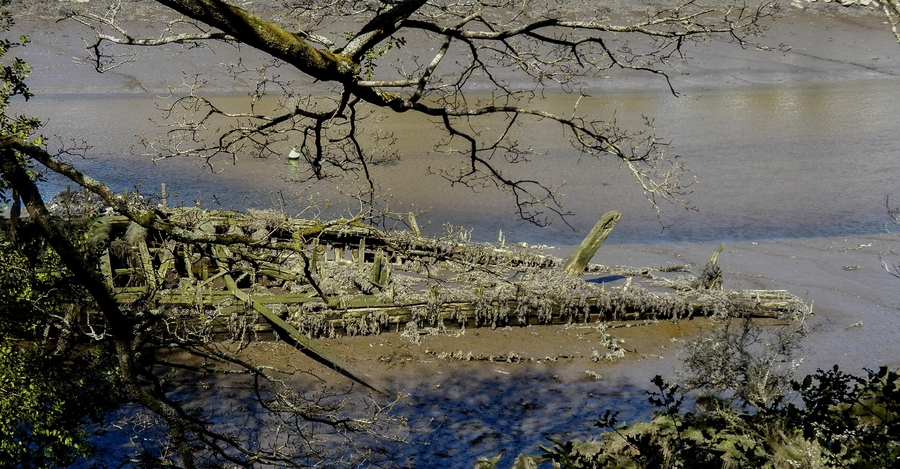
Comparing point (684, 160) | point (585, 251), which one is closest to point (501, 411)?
point (585, 251)

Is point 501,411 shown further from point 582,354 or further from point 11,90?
point 11,90

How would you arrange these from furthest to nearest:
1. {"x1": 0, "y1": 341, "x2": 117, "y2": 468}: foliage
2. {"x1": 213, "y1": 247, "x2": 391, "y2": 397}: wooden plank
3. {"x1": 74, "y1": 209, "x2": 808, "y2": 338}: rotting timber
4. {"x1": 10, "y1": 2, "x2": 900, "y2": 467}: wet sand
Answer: {"x1": 74, "y1": 209, "x2": 808, "y2": 338}: rotting timber
{"x1": 213, "y1": 247, "x2": 391, "y2": 397}: wooden plank
{"x1": 10, "y1": 2, "x2": 900, "y2": 467}: wet sand
{"x1": 0, "y1": 341, "x2": 117, "y2": 468}: foliage

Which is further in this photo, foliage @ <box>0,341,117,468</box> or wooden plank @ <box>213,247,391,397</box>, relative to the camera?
wooden plank @ <box>213,247,391,397</box>

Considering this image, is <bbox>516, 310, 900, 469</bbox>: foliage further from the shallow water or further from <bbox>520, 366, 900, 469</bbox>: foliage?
the shallow water

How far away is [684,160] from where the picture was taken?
77.8 ft

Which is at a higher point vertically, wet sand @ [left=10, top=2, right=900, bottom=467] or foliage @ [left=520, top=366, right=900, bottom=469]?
foliage @ [left=520, top=366, right=900, bottom=469]

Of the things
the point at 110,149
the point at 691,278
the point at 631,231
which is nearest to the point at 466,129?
the point at 631,231

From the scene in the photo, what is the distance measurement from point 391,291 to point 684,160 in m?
13.9

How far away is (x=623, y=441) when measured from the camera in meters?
6.64

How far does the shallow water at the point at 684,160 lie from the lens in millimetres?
18953

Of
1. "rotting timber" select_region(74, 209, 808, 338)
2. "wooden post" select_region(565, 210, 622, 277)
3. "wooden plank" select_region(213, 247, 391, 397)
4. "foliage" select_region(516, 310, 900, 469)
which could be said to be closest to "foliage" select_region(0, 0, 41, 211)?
"foliage" select_region(516, 310, 900, 469)

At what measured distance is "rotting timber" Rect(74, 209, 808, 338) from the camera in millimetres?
12125

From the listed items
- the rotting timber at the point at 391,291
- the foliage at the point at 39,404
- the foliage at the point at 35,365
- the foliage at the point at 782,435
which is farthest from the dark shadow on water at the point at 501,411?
the foliage at the point at 35,365

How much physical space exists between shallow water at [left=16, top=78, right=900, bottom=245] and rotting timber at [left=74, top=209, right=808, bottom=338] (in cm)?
237
